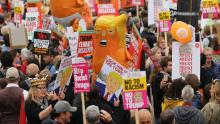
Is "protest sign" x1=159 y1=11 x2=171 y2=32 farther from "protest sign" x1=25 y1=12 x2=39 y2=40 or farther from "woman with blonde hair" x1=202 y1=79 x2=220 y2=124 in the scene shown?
"woman with blonde hair" x1=202 y1=79 x2=220 y2=124

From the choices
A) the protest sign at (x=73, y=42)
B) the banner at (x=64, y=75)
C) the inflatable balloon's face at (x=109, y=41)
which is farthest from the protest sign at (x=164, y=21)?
the banner at (x=64, y=75)

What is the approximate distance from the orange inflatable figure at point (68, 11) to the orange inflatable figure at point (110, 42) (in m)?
3.05

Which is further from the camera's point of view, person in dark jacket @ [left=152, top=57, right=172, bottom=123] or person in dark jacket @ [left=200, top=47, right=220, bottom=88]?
person in dark jacket @ [left=200, top=47, right=220, bottom=88]

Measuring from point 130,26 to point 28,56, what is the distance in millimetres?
2421

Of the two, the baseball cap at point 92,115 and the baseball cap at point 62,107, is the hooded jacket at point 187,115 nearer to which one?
the baseball cap at point 92,115

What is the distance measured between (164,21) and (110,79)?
540 cm

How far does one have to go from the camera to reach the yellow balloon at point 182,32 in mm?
12930

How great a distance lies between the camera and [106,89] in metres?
12.4

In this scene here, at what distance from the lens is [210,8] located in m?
18.9

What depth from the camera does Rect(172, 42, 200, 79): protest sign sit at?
1300 centimetres

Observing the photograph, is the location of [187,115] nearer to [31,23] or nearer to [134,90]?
[134,90]

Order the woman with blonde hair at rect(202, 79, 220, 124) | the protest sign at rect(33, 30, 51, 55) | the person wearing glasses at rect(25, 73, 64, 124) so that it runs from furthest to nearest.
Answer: the protest sign at rect(33, 30, 51, 55), the person wearing glasses at rect(25, 73, 64, 124), the woman with blonde hair at rect(202, 79, 220, 124)

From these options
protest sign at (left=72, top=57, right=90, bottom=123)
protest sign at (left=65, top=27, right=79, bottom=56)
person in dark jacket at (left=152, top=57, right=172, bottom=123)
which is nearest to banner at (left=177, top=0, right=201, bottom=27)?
person in dark jacket at (left=152, top=57, right=172, bottom=123)

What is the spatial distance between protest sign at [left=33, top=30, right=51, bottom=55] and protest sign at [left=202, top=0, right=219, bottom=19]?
172 inches
